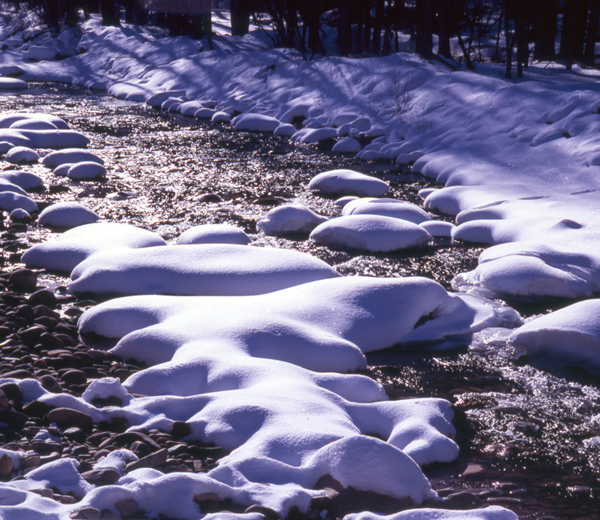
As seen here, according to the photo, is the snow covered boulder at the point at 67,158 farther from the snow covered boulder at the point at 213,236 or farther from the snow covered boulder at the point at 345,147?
the snow covered boulder at the point at 213,236

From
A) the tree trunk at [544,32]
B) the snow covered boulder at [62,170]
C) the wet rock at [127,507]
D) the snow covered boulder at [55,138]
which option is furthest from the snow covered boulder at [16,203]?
the tree trunk at [544,32]

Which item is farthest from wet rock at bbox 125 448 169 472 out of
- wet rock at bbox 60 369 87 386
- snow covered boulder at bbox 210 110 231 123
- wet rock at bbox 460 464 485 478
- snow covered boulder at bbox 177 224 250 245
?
snow covered boulder at bbox 210 110 231 123

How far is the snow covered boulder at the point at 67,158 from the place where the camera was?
307 inches

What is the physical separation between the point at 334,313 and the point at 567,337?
1061 mm

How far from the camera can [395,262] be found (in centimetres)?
492

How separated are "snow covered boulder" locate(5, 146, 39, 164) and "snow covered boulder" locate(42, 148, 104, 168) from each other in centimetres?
19

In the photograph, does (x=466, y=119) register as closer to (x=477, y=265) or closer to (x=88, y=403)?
(x=477, y=265)

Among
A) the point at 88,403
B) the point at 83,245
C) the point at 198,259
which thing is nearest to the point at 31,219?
the point at 83,245

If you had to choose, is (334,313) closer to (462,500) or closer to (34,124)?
(462,500)

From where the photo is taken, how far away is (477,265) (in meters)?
4.86

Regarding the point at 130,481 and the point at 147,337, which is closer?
the point at 130,481

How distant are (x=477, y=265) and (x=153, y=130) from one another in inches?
245

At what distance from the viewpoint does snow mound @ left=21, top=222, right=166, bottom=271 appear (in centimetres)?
464

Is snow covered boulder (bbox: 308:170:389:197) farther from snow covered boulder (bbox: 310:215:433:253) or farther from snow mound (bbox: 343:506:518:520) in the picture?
snow mound (bbox: 343:506:518:520)
